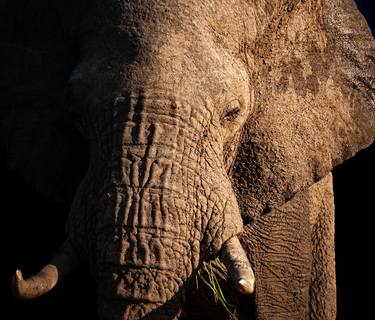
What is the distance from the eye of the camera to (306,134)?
449 cm

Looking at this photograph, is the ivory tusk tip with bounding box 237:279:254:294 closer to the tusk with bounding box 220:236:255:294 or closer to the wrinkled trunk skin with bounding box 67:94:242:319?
the tusk with bounding box 220:236:255:294

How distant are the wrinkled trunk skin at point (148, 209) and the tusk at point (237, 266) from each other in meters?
0.03

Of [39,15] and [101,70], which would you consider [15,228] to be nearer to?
[39,15]

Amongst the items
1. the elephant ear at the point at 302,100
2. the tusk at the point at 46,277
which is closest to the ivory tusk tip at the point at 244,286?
the tusk at the point at 46,277

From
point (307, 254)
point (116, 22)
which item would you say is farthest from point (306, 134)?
point (116, 22)

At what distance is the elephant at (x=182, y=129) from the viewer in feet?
12.0

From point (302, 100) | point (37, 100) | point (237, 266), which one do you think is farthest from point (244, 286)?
point (37, 100)

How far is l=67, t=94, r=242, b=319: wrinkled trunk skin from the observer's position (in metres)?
3.62

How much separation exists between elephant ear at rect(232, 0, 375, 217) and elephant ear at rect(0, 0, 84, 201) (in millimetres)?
609

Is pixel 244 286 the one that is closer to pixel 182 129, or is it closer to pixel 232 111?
pixel 182 129

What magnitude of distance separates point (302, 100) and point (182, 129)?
2.70 feet

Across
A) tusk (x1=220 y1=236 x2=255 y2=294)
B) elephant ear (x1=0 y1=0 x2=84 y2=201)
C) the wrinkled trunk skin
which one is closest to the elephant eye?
the wrinkled trunk skin

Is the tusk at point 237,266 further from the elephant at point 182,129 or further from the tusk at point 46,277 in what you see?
the tusk at point 46,277

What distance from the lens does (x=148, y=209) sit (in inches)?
143
